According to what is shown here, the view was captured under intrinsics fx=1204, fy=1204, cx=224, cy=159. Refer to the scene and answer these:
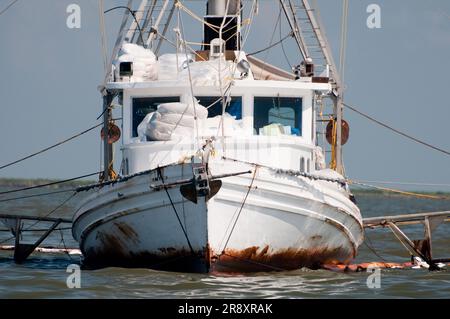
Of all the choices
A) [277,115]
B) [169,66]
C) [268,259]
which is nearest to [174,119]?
[169,66]

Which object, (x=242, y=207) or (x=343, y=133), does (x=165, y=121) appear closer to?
(x=242, y=207)

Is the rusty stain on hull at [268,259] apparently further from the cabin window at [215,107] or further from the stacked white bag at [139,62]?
the stacked white bag at [139,62]

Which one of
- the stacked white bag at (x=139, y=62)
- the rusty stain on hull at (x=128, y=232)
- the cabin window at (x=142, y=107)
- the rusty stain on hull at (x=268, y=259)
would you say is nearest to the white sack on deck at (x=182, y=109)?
the cabin window at (x=142, y=107)

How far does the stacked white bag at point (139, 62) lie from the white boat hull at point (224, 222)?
9.95 feet

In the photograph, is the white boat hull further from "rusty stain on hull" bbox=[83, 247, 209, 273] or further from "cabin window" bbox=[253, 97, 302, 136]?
"cabin window" bbox=[253, 97, 302, 136]

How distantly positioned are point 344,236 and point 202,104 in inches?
159

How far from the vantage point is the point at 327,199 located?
2352 cm

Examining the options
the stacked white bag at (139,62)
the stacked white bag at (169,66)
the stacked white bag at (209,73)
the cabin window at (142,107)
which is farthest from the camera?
the stacked white bag at (139,62)

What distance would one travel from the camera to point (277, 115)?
24953 millimetres

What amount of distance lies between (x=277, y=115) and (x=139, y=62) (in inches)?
127

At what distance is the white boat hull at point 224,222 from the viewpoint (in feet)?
72.0

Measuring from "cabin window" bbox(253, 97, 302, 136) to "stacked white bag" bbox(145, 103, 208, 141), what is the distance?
1.58m

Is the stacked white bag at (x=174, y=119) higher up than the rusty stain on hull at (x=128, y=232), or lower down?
higher up
